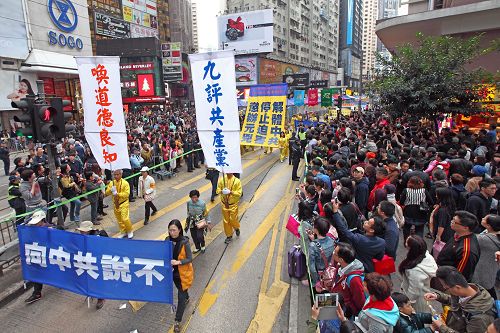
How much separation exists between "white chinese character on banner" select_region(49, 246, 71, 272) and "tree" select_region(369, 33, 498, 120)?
40.9 ft

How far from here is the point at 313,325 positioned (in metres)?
3.60

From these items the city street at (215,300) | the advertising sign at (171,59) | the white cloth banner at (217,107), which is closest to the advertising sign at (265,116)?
the city street at (215,300)

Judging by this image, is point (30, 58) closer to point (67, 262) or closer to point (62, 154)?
point (62, 154)

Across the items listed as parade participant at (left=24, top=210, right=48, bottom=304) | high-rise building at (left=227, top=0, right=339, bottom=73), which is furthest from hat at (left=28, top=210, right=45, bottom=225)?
high-rise building at (left=227, top=0, right=339, bottom=73)

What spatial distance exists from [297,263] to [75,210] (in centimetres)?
626

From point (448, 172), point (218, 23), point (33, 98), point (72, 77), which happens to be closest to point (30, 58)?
point (72, 77)

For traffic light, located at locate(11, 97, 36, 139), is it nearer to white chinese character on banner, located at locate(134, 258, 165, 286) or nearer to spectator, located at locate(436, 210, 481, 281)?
white chinese character on banner, located at locate(134, 258, 165, 286)

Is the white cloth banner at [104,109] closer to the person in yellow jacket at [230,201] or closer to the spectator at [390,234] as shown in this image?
the person in yellow jacket at [230,201]

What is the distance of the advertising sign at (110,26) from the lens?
51.4 meters

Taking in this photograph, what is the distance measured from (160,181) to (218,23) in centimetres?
4823

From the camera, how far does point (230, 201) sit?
7.07 meters

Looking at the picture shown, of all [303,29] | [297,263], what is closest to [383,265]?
[297,263]

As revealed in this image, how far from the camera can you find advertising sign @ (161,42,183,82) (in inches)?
1735

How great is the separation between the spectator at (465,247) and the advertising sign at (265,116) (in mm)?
9965
